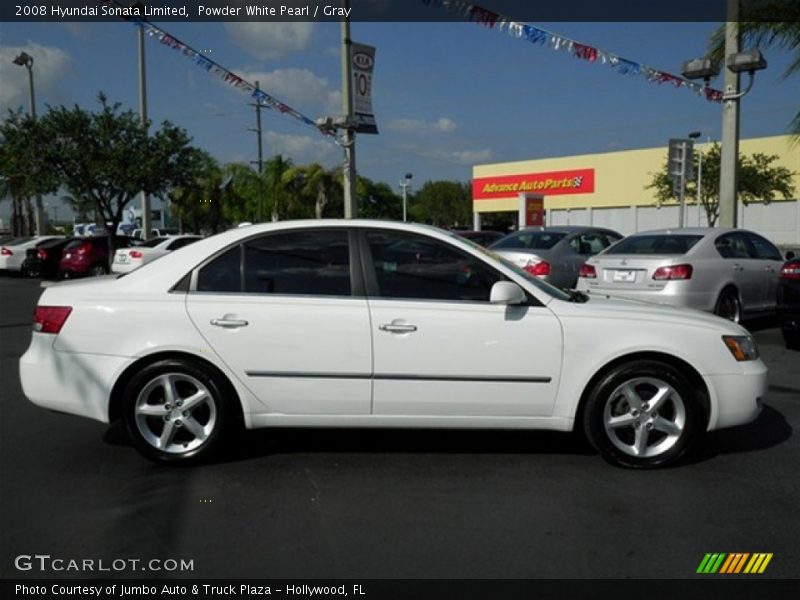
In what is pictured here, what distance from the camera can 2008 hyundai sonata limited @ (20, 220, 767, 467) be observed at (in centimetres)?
441

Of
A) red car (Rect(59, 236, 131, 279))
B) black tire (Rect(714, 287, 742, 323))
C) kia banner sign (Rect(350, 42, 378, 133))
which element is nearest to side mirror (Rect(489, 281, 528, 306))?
black tire (Rect(714, 287, 742, 323))

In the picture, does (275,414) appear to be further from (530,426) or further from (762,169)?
(762,169)

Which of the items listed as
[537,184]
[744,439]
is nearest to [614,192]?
[537,184]

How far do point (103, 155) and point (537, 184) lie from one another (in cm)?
3595

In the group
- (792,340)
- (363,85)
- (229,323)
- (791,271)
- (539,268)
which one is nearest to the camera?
(229,323)

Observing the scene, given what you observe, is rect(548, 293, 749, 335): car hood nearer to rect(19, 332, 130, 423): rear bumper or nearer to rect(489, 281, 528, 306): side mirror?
rect(489, 281, 528, 306): side mirror

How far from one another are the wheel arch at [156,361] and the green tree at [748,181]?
36.1 m

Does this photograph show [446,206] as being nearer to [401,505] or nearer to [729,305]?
[729,305]

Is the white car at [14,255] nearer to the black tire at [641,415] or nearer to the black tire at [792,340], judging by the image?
the black tire at [792,340]

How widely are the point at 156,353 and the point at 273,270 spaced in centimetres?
86

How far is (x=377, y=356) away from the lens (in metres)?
4.40

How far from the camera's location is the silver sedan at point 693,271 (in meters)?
9.22

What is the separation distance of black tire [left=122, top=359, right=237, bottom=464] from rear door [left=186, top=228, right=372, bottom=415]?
0.20 metres
